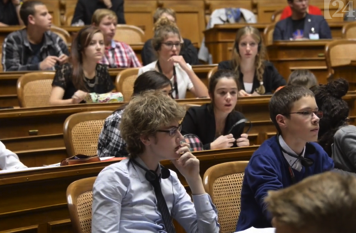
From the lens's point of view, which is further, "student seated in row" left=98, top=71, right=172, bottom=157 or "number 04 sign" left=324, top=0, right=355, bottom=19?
"number 04 sign" left=324, top=0, right=355, bottom=19

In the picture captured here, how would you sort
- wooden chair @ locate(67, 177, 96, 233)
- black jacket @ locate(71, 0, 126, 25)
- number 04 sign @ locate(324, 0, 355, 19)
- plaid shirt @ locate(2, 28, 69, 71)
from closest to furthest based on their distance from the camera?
wooden chair @ locate(67, 177, 96, 233) → plaid shirt @ locate(2, 28, 69, 71) → black jacket @ locate(71, 0, 126, 25) → number 04 sign @ locate(324, 0, 355, 19)

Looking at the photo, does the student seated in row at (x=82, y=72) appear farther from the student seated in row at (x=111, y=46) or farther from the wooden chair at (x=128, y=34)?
the wooden chair at (x=128, y=34)

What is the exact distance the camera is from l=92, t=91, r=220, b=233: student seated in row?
6.66ft

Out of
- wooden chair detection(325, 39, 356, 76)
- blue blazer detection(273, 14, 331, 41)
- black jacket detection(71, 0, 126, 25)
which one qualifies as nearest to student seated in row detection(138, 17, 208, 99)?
wooden chair detection(325, 39, 356, 76)

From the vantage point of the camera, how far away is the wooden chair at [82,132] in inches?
124

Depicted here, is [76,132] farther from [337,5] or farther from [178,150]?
[337,5]

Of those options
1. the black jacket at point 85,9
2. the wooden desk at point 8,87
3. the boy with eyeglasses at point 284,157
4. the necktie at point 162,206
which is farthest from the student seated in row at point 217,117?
the black jacket at point 85,9

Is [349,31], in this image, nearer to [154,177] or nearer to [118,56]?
[118,56]

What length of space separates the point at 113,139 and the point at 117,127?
7 cm

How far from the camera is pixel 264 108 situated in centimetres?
415

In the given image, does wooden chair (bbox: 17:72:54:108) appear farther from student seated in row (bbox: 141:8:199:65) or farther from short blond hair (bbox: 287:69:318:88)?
short blond hair (bbox: 287:69:318:88)

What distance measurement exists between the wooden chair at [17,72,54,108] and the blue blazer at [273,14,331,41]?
8.96 feet

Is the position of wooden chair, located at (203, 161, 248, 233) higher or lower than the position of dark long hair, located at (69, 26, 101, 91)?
lower

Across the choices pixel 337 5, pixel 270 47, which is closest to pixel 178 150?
pixel 270 47
